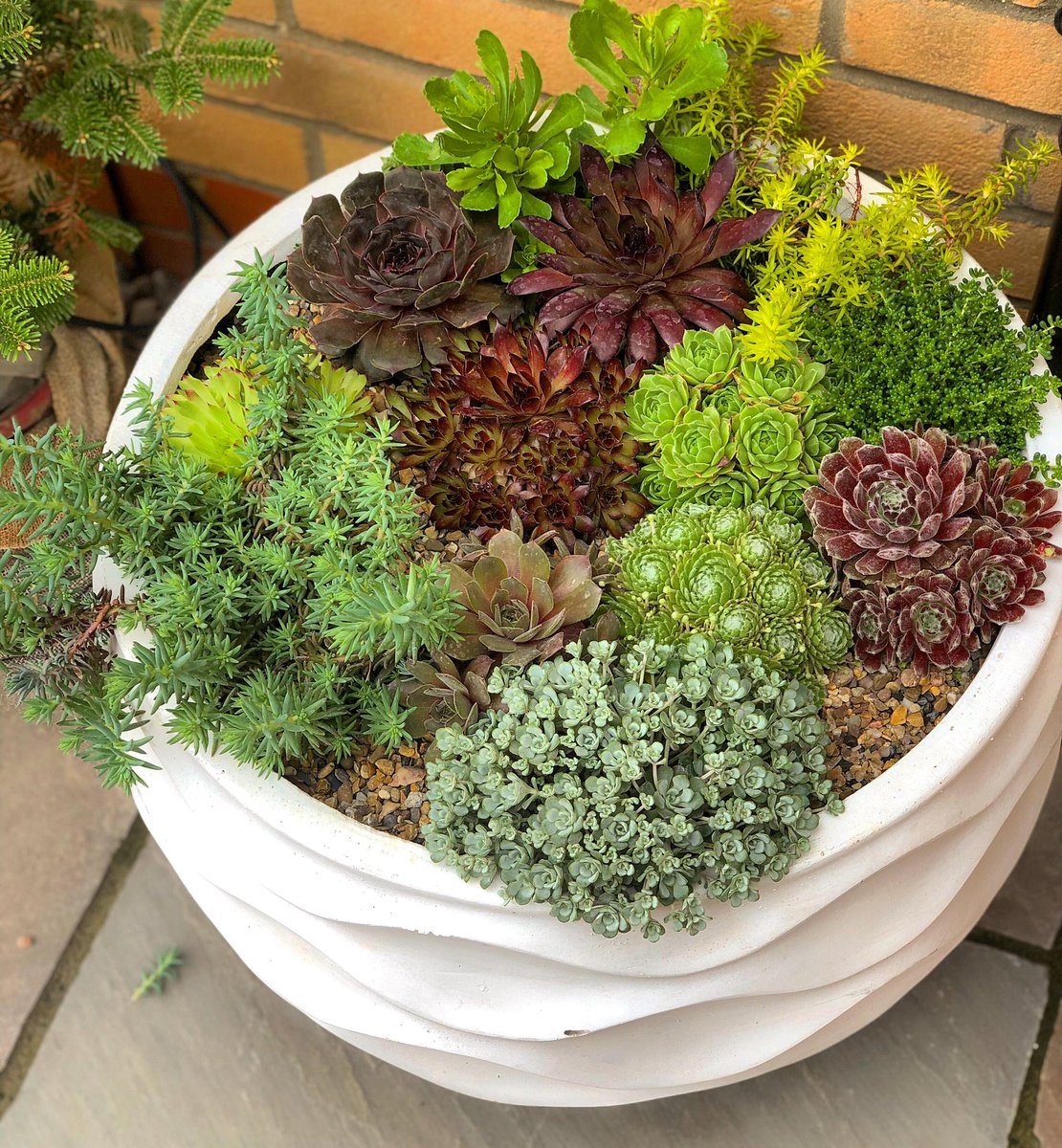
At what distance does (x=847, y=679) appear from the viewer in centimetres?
109

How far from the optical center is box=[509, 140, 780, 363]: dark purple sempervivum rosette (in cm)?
113

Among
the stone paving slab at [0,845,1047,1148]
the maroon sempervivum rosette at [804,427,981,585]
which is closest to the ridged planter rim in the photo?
the maroon sempervivum rosette at [804,427,981,585]

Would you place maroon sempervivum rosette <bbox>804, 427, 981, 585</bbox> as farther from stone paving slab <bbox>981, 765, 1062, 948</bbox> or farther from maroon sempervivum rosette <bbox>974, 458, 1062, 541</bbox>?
stone paving slab <bbox>981, 765, 1062, 948</bbox>

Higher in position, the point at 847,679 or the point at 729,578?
the point at 729,578

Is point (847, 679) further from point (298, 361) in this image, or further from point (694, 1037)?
point (298, 361)

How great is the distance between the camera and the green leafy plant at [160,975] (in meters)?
1.49

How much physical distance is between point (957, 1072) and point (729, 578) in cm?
78

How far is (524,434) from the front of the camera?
3.64 ft

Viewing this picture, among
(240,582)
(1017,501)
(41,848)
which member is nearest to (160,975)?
(41,848)

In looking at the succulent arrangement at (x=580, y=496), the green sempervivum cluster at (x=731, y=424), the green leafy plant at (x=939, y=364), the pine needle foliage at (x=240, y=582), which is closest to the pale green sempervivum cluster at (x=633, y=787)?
the succulent arrangement at (x=580, y=496)

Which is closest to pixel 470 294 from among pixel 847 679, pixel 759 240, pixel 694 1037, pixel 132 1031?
pixel 759 240

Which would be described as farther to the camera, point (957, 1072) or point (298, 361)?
point (957, 1072)

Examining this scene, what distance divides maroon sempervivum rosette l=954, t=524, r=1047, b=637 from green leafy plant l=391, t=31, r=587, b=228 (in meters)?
0.54

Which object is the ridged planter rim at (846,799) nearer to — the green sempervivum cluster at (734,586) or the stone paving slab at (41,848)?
the green sempervivum cluster at (734,586)
